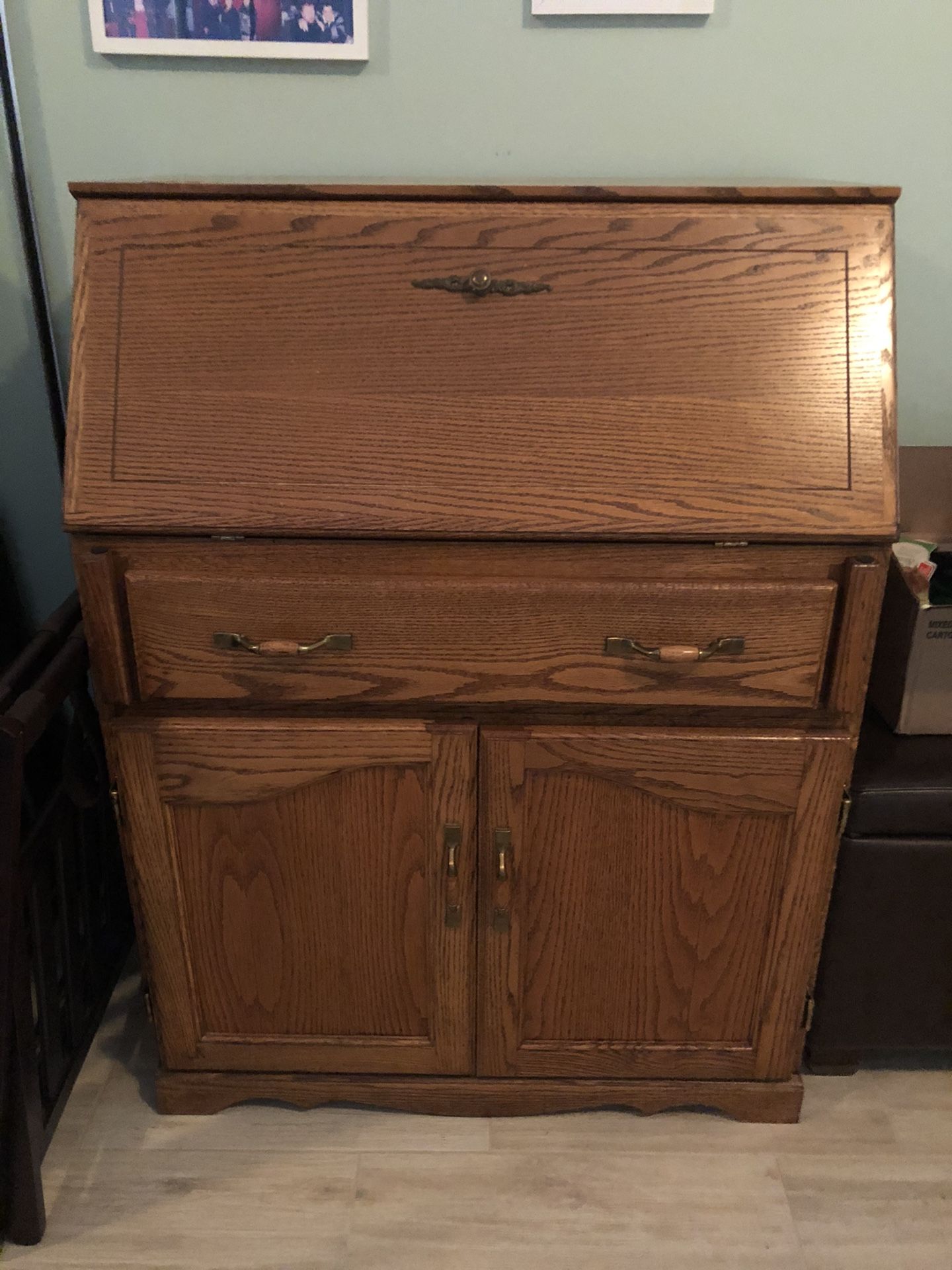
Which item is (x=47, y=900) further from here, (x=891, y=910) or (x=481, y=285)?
(x=891, y=910)

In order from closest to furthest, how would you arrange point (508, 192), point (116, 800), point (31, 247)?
point (508, 192) → point (116, 800) → point (31, 247)

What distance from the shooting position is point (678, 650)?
1.02 m

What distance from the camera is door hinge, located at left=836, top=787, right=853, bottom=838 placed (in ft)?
3.70

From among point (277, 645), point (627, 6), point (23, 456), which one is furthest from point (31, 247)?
point (627, 6)

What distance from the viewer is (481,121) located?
1301 millimetres

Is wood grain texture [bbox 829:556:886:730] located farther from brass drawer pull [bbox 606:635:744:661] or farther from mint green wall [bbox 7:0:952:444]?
mint green wall [bbox 7:0:952:444]

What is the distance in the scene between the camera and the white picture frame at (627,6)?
4.04 feet

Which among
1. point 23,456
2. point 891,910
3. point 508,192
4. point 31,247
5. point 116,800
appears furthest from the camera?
point 23,456

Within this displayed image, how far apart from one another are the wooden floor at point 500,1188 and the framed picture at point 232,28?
1.44m

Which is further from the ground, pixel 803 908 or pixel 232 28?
pixel 232 28

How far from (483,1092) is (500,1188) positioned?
12 centimetres

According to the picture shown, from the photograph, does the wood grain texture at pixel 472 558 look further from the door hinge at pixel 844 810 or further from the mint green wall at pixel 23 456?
the mint green wall at pixel 23 456

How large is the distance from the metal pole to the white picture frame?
0.71 metres

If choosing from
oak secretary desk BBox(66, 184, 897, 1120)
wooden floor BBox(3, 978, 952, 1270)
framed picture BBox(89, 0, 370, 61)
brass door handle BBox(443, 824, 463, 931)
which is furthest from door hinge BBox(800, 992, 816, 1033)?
framed picture BBox(89, 0, 370, 61)
